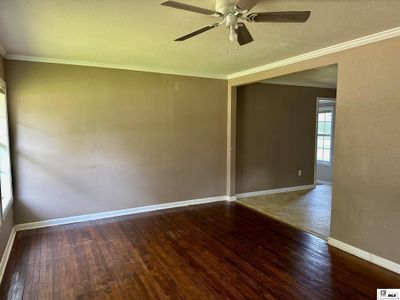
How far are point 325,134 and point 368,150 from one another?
15.6 feet

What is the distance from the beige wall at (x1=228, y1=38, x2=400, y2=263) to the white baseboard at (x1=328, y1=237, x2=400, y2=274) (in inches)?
1.8

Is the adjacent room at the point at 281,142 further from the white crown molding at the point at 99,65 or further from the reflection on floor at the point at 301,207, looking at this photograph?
the white crown molding at the point at 99,65

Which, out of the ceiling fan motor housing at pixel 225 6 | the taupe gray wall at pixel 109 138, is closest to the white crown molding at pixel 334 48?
the taupe gray wall at pixel 109 138

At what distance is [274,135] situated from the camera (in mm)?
5773

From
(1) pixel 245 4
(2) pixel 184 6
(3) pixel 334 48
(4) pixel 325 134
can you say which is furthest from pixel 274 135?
(2) pixel 184 6

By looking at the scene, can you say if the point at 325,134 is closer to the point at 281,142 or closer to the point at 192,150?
the point at 281,142

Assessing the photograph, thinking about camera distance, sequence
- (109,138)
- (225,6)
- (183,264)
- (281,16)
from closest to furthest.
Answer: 1. (281,16)
2. (225,6)
3. (183,264)
4. (109,138)

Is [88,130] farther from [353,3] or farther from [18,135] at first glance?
[353,3]

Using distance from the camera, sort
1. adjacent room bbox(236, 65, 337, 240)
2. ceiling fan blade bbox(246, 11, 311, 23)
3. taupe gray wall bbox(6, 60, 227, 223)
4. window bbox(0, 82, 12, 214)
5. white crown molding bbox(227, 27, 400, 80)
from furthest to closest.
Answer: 1. adjacent room bbox(236, 65, 337, 240)
2. taupe gray wall bbox(6, 60, 227, 223)
3. window bbox(0, 82, 12, 214)
4. white crown molding bbox(227, 27, 400, 80)
5. ceiling fan blade bbox(246, 11, 311, 23)

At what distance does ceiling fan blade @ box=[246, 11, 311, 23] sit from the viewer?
1862mm

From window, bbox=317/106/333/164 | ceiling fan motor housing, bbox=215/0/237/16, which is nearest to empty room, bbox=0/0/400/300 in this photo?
ceiling fan motor housing, bbox=215/0/237/16
